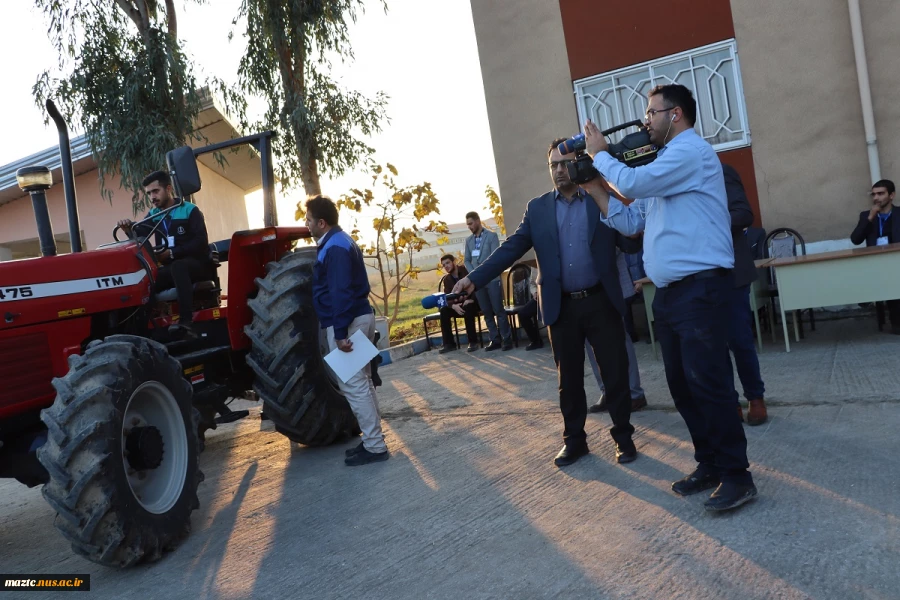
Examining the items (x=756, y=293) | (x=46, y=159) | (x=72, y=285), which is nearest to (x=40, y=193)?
(x=72, y=285)

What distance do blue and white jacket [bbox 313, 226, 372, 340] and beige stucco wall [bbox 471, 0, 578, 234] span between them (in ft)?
16.6

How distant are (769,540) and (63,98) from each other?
1247 cm

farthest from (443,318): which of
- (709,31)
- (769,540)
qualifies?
(769,540)

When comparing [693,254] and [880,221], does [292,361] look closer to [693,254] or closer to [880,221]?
[693,254]

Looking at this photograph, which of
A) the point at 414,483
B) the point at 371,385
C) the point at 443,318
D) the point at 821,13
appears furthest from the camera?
the point at 443,318

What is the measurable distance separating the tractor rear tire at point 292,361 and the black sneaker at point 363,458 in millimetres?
429

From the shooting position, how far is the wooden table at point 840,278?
6961 millimetres

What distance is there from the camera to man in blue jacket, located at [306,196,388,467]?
17.7 feet

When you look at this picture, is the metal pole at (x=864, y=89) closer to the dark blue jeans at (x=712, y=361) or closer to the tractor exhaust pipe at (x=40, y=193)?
the dark blue jeans at (x=712, y=361)

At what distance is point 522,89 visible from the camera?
34.1 ft

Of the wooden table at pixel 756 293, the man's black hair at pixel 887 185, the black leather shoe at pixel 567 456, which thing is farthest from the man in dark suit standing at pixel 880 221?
the black leather shoe at pixel 567 456

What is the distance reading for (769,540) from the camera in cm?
328

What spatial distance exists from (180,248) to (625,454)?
10.6 ft

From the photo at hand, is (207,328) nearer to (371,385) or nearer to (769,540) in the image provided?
(371,385)
